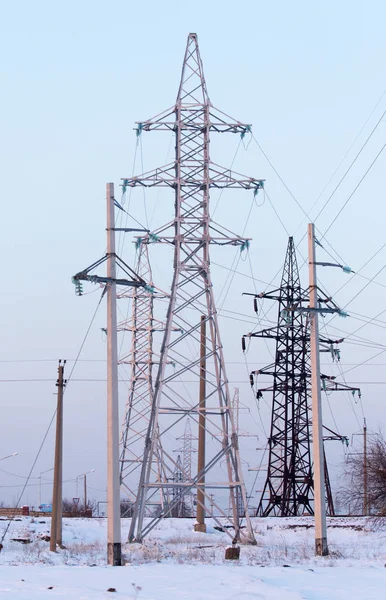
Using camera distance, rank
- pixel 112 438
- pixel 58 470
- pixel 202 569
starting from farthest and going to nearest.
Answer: pixel 58 470, pixel 112 438, pixel 202 569

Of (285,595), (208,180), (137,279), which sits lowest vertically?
(285,595)

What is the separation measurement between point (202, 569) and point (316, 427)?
8.27 metres

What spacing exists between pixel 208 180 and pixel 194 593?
1668cm

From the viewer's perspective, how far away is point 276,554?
24.7 meters

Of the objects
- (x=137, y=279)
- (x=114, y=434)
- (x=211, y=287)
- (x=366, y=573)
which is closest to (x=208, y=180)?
(x=211, y=287)

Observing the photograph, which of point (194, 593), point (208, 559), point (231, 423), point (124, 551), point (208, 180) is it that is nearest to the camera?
point (194, 593)

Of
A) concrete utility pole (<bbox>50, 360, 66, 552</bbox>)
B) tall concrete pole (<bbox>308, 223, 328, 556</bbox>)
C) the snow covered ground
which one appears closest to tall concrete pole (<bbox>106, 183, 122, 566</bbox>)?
the snow covered ground

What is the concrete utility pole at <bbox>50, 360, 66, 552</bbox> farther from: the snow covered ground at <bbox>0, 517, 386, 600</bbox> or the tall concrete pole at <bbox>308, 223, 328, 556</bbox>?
the tall concrete pole at <bbox>308, 223, 328, 556</bbox>

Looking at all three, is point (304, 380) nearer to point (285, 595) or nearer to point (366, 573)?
point (366, 573)

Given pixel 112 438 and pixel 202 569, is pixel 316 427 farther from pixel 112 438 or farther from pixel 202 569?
pixel 202 569

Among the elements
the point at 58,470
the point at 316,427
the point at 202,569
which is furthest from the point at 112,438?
the point at 58,470

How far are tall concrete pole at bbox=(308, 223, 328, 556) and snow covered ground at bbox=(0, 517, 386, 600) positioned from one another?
0.71m

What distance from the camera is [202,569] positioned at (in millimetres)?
18609

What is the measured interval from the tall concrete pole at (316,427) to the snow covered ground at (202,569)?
709 millimetres
